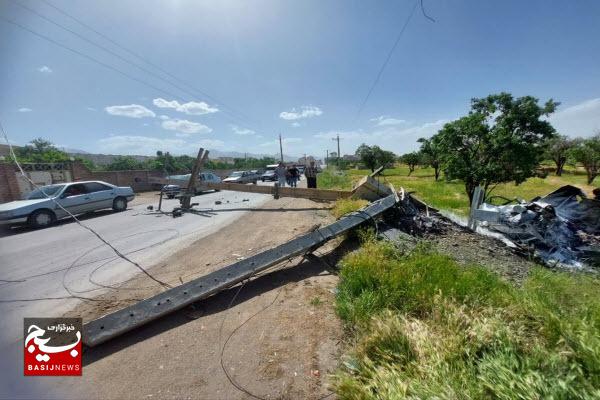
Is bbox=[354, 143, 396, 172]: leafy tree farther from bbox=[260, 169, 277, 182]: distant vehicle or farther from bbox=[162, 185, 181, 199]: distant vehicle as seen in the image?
bbox=[162, 185, 181, 199]: distant vehicle

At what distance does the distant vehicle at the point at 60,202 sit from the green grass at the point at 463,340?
1068 cm

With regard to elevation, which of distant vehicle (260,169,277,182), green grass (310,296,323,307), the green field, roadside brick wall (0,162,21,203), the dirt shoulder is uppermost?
roadside brick wall (0,162,21,203)

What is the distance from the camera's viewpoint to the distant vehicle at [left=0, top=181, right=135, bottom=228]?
28.8ft

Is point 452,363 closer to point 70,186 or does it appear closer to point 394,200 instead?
point 394,200

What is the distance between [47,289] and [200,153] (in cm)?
749

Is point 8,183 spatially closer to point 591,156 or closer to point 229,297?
point 229,297

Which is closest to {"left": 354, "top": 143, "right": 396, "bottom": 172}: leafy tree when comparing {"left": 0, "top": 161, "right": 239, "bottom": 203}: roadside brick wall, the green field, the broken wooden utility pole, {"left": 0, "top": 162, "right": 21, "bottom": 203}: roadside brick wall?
the green field

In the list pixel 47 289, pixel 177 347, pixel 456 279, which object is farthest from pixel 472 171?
pixel 47 289

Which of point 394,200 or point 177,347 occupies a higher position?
point 394,200

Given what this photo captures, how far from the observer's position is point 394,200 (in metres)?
6.73

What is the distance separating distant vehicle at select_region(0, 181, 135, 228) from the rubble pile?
13.5 meters

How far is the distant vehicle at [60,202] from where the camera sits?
8.77 metres

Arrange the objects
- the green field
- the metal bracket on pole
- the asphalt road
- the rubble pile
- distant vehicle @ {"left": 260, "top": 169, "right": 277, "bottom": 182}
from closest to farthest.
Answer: the asphalt road
the rubble pile
the metal bracket on pole
the green field
distant vehicle @ {"left": 260, "top": 169, "right": 277, "bottom": 182}

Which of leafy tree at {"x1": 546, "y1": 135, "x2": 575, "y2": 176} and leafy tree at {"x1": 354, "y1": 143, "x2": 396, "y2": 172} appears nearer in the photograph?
leafy tree at {"x1": 546, "y1": 135, "x2": 575, "y2": 176}
